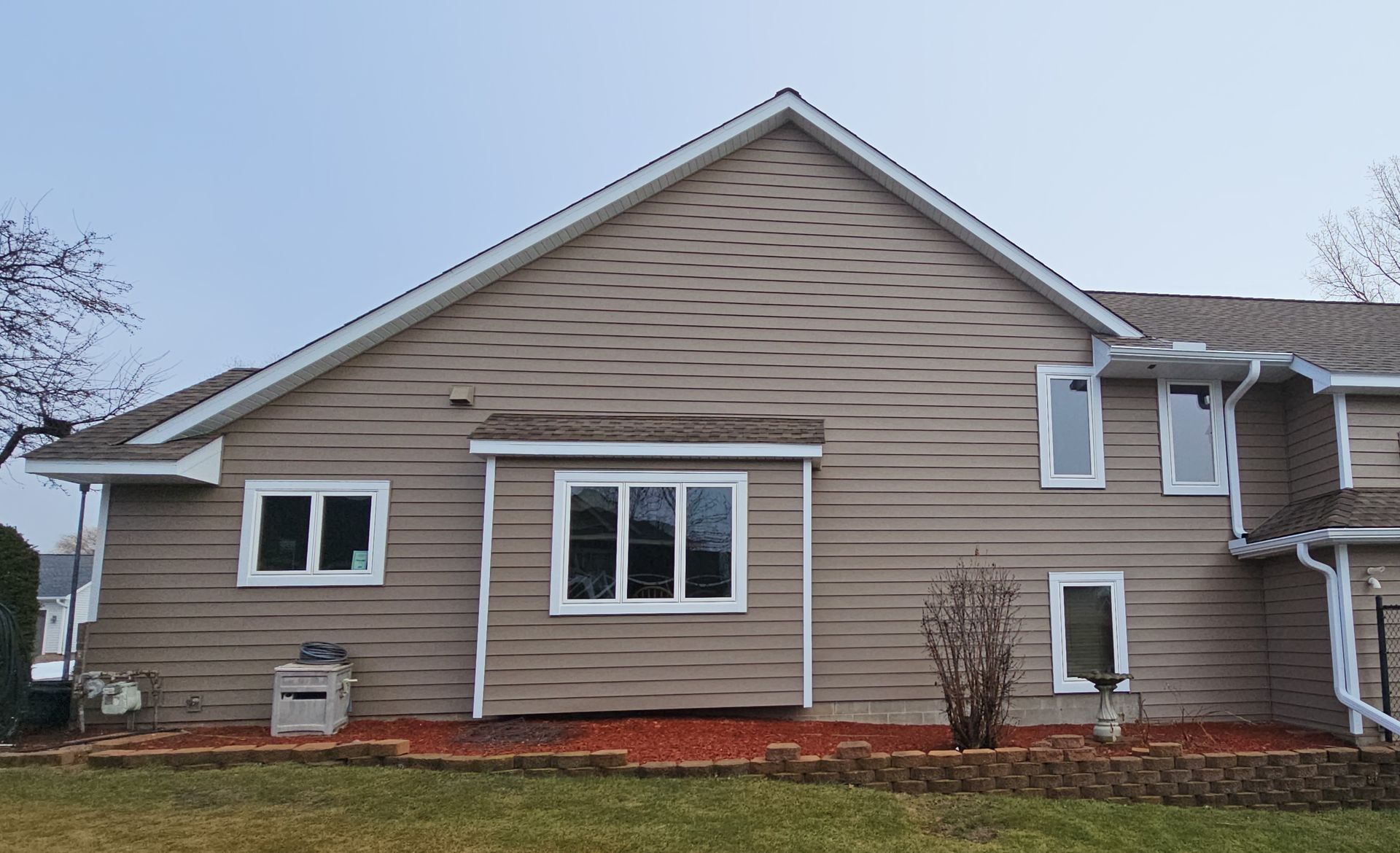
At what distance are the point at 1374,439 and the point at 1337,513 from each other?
4.44ft

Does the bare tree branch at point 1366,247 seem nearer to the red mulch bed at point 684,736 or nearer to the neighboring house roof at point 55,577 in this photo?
the red mulch bed at point 684,736

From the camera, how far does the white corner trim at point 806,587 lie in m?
8.46

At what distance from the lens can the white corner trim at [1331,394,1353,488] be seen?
9008 mm

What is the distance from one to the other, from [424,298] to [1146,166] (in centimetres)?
1739

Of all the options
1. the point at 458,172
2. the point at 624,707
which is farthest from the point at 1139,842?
the point at 458,172

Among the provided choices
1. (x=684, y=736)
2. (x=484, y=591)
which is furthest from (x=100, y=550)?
(x=684, y=736)

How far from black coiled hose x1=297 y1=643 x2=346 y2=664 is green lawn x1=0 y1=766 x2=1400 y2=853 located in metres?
1.88

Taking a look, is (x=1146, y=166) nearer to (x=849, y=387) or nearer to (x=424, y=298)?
(x=849, y=387)

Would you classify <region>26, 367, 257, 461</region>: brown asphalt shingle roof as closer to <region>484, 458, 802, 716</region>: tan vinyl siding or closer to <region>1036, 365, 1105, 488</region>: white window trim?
<region>484, 458, 802, 716</region>: tan vinyl siding

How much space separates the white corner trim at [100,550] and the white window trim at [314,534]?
1.22m

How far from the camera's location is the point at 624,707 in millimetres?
8242

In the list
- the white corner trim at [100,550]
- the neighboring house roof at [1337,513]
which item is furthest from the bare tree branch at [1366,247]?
the white corner trim at [100,550]

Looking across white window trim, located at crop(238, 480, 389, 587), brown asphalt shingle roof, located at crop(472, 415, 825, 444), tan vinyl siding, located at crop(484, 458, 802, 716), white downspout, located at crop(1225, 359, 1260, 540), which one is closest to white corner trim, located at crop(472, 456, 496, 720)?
tan vinyl siding, located at crop(484, 458, 802, 716)

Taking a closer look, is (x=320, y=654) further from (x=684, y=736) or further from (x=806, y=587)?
(x=806, y=587)
